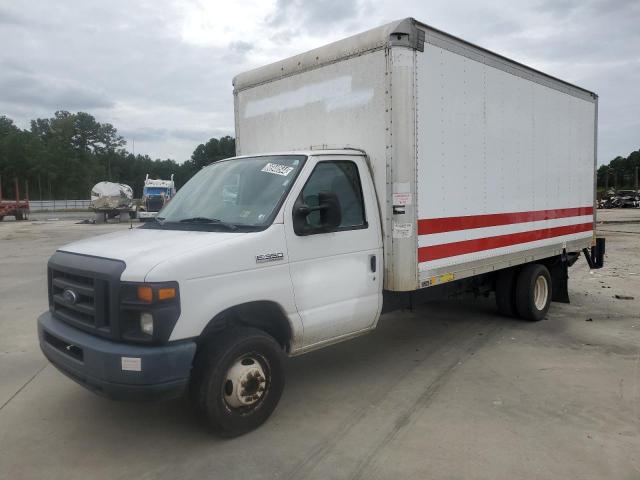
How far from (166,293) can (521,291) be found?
5436mm

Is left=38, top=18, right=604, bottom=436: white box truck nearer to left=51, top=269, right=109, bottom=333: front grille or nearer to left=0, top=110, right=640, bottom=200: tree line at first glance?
left=51, top=269, right=109, bottom=333: front grille

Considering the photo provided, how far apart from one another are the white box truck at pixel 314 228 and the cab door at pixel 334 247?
15 millimetres

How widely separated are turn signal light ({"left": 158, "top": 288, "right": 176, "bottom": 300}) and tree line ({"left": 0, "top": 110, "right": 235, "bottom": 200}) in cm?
5741

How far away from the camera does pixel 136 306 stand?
3473 millimetres

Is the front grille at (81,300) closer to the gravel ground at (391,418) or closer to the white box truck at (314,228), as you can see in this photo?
the white box truck at (314,228)

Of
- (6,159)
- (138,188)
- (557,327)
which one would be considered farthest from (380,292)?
(138,188)

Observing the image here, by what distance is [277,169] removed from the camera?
455 cm

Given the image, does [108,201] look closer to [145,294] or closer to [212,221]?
[212,221]

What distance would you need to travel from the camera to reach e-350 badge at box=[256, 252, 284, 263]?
4016mm

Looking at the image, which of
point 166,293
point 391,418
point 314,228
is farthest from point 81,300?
point 391,418

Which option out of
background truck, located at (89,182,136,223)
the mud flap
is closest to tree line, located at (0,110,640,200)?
background truck, located at (89,182,136,223)

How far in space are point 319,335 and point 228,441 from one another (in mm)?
1132

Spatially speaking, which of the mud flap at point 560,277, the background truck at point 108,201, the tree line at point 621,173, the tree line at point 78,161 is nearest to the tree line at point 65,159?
the tree line at point 78,161

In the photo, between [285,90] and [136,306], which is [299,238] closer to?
[136,306]
